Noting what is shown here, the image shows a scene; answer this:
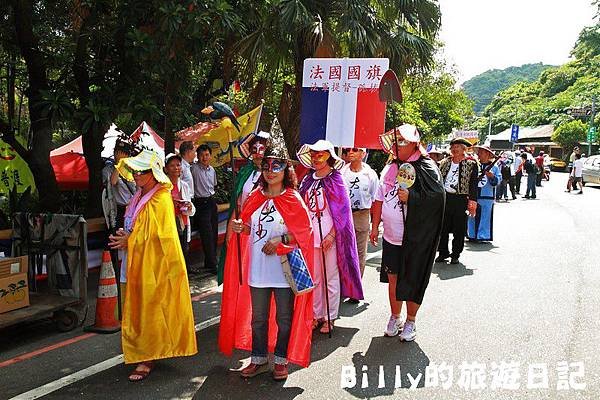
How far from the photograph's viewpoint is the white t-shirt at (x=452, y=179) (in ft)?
29.1

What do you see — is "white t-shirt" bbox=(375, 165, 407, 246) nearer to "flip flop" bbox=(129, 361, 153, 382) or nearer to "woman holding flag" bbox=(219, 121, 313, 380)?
"woman holding flag" bbox=(219, 121, 313, 380)

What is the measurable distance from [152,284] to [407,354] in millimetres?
2209

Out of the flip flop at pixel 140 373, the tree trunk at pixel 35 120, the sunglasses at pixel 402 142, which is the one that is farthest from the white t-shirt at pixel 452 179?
the flip flop at pixel 140 373

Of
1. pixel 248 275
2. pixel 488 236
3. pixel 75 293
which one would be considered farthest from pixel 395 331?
pixel 488 236

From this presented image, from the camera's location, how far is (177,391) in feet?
13.7

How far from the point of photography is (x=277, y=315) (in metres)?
4.35

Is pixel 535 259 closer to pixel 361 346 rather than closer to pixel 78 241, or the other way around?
pixel 361 346

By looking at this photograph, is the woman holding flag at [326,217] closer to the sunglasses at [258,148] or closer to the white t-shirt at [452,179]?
the sunglasses at [258,148]

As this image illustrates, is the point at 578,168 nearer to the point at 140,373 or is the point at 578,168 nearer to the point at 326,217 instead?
the point at 326,217

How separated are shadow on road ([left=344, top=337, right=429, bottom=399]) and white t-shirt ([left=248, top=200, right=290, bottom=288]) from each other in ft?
3.14

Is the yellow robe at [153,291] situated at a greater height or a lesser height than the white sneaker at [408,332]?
greater

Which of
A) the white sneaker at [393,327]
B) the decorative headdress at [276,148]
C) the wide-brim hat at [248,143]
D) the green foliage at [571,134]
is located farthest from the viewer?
the green foliage at [571,134]

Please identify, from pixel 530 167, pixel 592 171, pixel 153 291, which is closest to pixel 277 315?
pixel 153 291

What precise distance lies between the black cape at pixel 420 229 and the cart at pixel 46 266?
3.10 m
